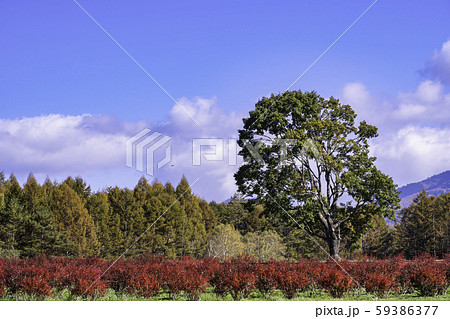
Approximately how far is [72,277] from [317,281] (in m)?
6.41

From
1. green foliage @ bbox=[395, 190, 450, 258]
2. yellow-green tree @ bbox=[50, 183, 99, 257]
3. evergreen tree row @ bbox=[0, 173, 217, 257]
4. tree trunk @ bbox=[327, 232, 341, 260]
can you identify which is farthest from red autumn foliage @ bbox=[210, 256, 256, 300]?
green foliage @ bbox=[395, 190, 450, 258]

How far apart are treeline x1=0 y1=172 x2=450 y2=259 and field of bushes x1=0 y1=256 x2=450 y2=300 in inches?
702

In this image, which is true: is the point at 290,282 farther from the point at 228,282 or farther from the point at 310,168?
the point at 310,168

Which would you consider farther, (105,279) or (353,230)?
(353,230)

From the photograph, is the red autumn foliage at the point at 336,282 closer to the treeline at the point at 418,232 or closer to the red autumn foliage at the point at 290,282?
the red autumn foliage at the point at 290,282

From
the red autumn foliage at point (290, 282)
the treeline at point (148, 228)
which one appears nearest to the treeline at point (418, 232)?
the treeline at point (148, 228)

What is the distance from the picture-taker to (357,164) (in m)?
22.6

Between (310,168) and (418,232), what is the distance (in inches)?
1247

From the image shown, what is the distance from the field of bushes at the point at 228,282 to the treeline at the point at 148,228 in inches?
Answer: 702

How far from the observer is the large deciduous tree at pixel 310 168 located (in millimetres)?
21812

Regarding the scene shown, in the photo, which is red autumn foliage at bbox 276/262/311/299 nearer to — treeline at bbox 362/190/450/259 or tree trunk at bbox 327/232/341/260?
tree trunk at bbox 327/232/341/260

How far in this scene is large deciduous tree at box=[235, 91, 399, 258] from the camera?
21.8 meters
